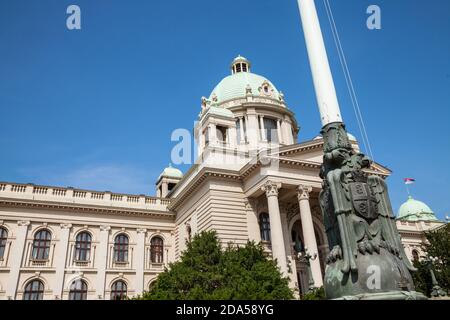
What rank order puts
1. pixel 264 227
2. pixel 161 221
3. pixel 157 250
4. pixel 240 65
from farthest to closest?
pixel 240 65, pixel 161 221, pixel 157 250, pixel 264 227

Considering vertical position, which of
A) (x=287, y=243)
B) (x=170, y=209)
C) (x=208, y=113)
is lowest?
(x=287, y=243)

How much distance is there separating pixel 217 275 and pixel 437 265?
82.4 feet

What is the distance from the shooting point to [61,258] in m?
31.5

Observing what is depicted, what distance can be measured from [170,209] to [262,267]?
18.6 meters

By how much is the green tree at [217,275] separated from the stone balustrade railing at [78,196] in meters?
15.6

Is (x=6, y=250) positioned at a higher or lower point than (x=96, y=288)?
higher

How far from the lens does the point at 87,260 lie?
32.4 m

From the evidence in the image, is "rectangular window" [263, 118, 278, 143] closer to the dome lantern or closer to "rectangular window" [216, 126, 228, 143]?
"rectangular window" [216, 126, 228, 143]

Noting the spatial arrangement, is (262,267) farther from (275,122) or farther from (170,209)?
(275,122)

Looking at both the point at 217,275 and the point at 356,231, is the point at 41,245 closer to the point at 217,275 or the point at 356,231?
the point at 217,275

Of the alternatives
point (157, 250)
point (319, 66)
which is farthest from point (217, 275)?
point (157, 250)

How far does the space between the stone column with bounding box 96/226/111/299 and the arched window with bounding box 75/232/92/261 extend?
0.93 metres

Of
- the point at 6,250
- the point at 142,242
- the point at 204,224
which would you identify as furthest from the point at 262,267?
the point at 6,250

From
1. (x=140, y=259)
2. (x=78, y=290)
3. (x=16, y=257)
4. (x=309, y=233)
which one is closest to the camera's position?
(x=309, y=233)
